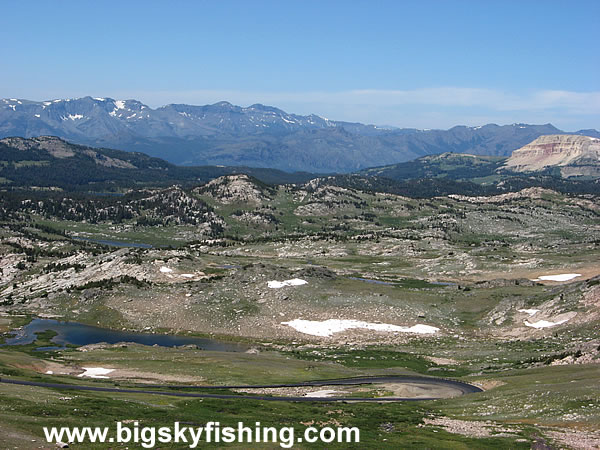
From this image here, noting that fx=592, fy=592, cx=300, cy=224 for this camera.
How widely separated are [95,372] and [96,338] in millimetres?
45494

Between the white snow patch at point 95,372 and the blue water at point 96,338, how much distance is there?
30.5 m

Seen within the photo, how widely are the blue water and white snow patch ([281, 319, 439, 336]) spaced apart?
17.5 metres

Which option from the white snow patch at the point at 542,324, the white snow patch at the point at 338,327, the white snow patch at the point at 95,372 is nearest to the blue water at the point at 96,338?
the white snow patch at the point at 338,327

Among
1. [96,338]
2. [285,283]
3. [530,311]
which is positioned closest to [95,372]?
[96,338]

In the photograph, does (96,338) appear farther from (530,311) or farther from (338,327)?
(530,311)

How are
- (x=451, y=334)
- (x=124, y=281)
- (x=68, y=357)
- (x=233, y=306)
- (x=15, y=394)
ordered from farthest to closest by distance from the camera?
(x=124, y=281) < (x=233, y=306) < (x=451, y=334) < (x=68, y=357) < (x=15, y=394)

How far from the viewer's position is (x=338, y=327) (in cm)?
Result: 14538

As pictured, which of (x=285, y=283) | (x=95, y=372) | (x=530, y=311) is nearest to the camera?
(x=95, y=372)

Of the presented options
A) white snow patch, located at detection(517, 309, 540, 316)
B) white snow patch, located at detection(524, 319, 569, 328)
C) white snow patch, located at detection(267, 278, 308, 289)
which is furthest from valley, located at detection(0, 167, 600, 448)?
white snow patch, located at detection(267, 278, 308, 289)

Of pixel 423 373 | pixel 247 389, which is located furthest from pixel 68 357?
pixel 423 373

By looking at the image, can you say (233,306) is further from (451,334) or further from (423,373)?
(423,373)

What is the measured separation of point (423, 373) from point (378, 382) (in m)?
12.9

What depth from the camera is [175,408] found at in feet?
218

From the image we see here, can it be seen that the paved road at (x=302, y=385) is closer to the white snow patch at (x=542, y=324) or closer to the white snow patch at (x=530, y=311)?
the white snow patch at (x=542, y=324)
